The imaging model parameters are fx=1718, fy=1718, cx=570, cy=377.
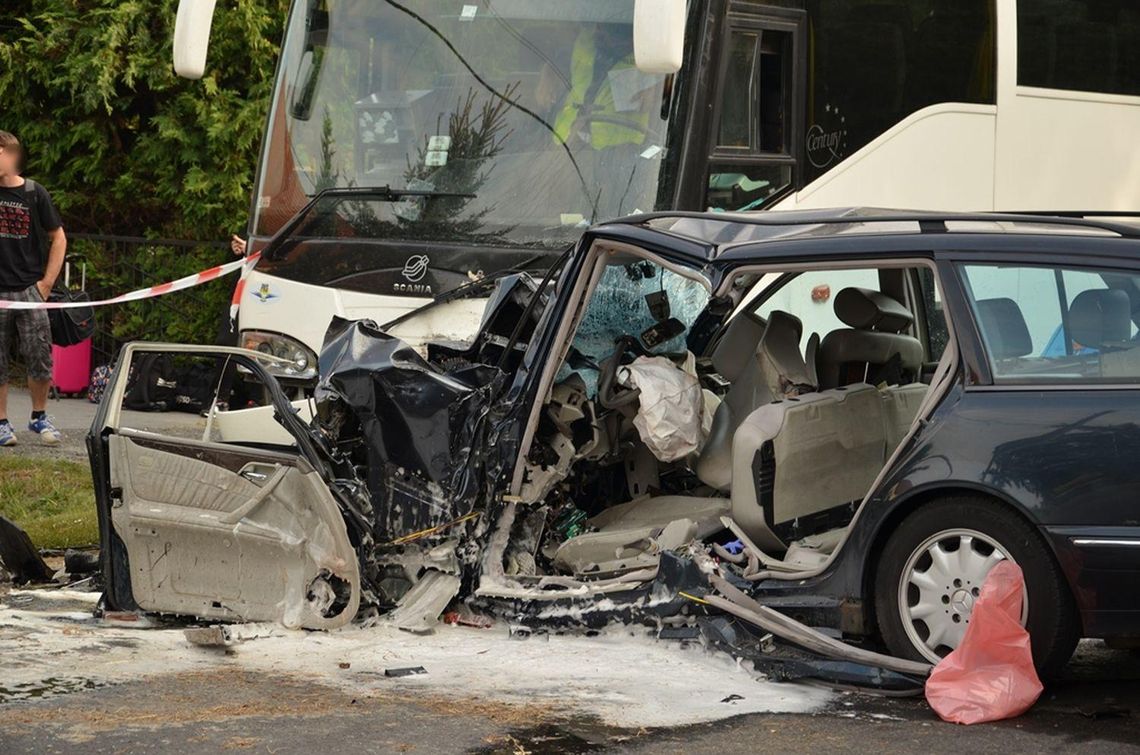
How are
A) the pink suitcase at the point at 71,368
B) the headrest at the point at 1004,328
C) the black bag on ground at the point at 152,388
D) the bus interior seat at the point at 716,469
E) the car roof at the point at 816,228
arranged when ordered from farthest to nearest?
the pink suitcase at the point at 71,368 → the black bag on ground at the point at 152,388 → the bus interior seat at the point at 716,469 → the car roof at the point at 816,228 → the headrest at the point at 1004,328

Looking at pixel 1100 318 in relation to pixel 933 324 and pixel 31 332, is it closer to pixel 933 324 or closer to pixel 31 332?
pixel 933 324

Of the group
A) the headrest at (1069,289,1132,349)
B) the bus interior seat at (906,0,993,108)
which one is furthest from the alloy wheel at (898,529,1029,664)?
the bus interior seat at (906,0,993,108)

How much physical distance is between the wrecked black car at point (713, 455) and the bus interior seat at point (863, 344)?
0.4 inches

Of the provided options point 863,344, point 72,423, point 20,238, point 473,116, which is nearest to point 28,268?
point 20,238

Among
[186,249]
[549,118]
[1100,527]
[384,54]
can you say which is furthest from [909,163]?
[186,249]

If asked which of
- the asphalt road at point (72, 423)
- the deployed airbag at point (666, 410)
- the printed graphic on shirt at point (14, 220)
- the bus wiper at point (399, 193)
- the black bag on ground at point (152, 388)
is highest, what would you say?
the bus wiper at point (399, 193)

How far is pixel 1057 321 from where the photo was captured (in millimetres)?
5320

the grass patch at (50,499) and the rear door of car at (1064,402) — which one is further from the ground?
the rear door of car at (1064,402)

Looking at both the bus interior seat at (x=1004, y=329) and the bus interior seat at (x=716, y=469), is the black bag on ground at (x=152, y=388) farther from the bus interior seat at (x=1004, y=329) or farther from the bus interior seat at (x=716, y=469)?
the bus interior seat at (x=1004, y=329)

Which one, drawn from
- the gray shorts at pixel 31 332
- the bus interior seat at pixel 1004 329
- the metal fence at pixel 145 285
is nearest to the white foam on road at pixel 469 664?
the bus interior seat at pixel 1004 329

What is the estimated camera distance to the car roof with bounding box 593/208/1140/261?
18.2 feet

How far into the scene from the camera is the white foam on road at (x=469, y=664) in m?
5.29

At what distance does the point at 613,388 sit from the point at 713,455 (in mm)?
519

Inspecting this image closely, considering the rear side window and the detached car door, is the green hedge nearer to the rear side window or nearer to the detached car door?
the detached car door
